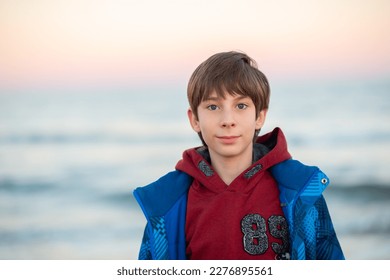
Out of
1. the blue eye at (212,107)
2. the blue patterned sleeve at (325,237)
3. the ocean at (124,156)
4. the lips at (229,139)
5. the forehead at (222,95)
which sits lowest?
the blue patterned sleeve at (325,237)

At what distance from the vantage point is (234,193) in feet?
8.06

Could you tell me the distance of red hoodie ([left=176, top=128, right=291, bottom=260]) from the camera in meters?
2.40

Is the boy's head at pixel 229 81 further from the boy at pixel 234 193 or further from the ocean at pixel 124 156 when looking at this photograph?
the ocean at pixel 124 156

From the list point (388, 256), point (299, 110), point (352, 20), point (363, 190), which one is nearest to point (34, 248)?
point (388, 256)

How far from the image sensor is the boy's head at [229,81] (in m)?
2.46

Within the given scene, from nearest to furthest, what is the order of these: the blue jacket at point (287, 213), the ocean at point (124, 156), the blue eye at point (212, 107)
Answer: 1. the blue jacket at point (287, 213)
2. the blue eye at point (212, 107)
3. the ocean at point (124, 156)

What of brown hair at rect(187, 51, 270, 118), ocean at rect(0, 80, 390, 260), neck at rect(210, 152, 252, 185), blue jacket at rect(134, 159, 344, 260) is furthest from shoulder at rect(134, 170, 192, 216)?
ocean at rect(0, 80, 390, 260)

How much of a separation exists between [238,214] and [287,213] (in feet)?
0.53

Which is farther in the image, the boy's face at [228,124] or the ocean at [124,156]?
the ocean at [124,156]

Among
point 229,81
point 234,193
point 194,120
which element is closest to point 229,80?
point 229,81

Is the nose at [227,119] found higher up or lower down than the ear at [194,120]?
lower down

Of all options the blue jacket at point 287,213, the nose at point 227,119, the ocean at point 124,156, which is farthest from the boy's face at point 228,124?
the ocean at point 124,156

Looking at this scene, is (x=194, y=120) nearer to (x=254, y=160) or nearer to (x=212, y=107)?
(x=212, y=107)

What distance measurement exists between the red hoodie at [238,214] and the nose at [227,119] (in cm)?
17
